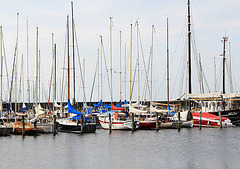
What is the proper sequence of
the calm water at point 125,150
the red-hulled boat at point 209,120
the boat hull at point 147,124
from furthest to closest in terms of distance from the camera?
the red-hulled boat at point 209,120, the boat hull at point 147,124, the calm water at point 125,150

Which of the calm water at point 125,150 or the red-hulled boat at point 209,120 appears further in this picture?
the red-hulled boat at point 209,120

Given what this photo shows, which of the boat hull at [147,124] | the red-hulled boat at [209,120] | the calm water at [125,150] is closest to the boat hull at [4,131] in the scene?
the calm water at [125,150]

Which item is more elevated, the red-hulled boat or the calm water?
the red-hulled boat

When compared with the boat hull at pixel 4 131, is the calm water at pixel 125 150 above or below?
below

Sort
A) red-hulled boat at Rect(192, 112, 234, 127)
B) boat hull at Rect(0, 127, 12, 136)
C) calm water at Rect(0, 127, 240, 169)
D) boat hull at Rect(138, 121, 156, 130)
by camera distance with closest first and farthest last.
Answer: calm water at Rect(0, 127, 240, 169) < boat hull at Rect(0, 127, 12, 136) < boat hull at Rect(138, 121, 156, 130) < red-hulled boat at Rect(192, 112, 234, 127)

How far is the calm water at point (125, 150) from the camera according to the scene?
30000mm

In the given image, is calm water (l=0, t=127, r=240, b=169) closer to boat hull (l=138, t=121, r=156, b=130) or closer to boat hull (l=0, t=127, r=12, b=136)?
boat hull (l=0, t=127, r=12, b=136)

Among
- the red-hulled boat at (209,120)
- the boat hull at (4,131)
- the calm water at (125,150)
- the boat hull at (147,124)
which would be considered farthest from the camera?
the red-hulled boat at (209,120)

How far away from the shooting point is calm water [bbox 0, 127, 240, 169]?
30.0 meters

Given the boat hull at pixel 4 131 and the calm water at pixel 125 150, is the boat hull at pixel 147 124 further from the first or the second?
the boat hull at pixel 4 131

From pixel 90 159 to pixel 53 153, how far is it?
16.5 ft

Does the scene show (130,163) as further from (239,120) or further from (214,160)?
(239,120)

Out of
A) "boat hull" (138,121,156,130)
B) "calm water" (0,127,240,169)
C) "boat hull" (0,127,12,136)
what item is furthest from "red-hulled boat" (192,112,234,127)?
"boat hull" (0,127,12,136)

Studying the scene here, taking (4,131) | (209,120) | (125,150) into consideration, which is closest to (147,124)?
(209,120)
